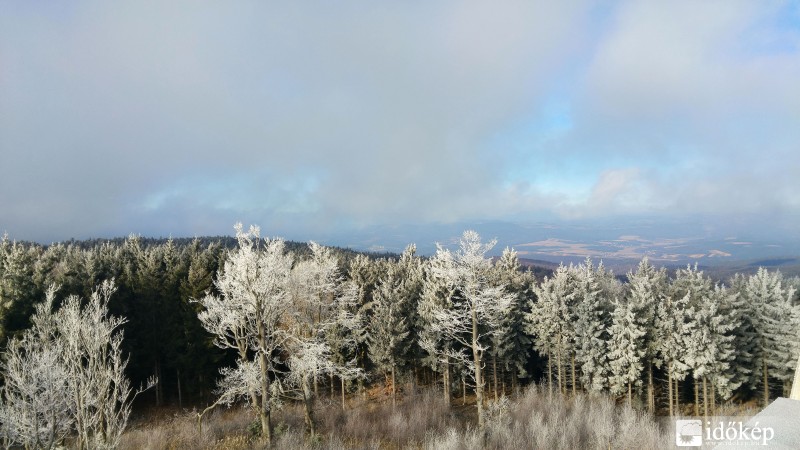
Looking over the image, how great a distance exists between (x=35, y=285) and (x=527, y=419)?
39.3 m

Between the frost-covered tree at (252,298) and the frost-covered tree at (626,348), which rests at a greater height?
the frost-covered tree at (252,298)

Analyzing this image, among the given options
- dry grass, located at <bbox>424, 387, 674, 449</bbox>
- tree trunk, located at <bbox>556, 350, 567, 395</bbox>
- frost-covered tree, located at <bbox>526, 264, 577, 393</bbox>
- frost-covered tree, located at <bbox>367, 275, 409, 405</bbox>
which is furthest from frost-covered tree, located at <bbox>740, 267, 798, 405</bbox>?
frost-covered tree, located at <bbox>367, 275, 409, 405</bbox>

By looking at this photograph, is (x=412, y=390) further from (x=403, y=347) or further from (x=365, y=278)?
(x=365, y=278)

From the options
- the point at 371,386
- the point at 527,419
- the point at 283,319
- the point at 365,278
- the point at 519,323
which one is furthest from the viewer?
the point at 365,278

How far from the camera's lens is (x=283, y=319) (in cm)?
2773

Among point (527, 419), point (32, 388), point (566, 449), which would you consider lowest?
point (527, 419)

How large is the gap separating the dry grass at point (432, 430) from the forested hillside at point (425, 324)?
62.1 inches

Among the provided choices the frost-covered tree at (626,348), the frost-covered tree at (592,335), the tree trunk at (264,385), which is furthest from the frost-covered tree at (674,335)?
the tree trunk at (264,385)

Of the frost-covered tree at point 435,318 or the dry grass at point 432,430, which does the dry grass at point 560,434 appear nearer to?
the dry grass at point 432,430

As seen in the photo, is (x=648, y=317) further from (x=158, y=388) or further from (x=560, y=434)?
(x=158, y=388)

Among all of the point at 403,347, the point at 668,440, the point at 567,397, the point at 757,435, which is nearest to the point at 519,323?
the point at 567,397

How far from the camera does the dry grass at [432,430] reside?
71.6 feet

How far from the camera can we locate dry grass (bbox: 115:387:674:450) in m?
21.8

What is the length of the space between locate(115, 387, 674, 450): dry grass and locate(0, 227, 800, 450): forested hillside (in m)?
1.58
